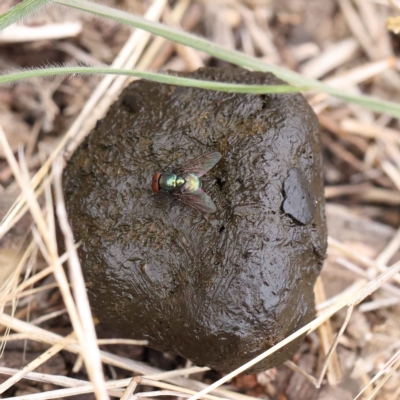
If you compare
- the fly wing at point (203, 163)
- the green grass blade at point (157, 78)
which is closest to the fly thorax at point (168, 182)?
the fly wing at point (203, 163)

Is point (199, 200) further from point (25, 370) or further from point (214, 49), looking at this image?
point (25, 370)

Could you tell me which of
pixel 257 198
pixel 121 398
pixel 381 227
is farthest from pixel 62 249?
pixel 381 227

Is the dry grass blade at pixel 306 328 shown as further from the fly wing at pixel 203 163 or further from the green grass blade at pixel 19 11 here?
the green grass blade at pixel 19 11

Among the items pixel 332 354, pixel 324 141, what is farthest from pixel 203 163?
pixel 324 141

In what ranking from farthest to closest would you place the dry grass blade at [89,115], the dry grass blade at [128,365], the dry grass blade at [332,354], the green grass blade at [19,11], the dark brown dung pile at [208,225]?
the dry grass blade at [332,354] → the dry grass blade at [89,115] → the dry grass blade at [128,365] → the dark brown dung pile at [208,225] → the green grass blade at [19,11]

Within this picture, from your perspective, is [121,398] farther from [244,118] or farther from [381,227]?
[381,227]

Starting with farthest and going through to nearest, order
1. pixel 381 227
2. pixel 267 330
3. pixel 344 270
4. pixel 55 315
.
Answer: pixel 381 227 → pixel 344 270 → pixel 55 315 → pixel 267 330
